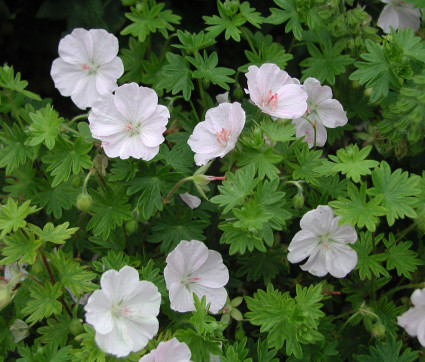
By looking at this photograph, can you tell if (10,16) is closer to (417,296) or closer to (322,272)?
(322,272)

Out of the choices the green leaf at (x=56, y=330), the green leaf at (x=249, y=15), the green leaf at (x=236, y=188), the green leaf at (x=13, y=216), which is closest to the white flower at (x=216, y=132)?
the green leaf at (x=236, y=188)

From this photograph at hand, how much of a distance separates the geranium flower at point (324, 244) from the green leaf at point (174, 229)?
1.09ft

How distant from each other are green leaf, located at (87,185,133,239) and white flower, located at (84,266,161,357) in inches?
12.2

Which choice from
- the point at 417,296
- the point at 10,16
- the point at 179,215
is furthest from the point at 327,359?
the point at 10,16

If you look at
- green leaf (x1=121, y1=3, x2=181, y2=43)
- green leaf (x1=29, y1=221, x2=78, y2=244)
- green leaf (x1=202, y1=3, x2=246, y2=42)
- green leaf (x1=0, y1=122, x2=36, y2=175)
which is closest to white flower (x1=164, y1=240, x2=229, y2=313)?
green leaf (x1=29, y1=221, x2=78, y2=244)

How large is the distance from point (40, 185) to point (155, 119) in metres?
0.53

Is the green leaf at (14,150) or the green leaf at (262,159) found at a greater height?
the green leaf at (262,159)

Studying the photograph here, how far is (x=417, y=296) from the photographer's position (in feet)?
5.68

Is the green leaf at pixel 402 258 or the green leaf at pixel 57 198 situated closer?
the green leaf at pixel 402 258

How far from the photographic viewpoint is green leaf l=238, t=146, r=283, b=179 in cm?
188

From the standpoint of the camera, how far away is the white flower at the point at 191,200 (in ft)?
6.94

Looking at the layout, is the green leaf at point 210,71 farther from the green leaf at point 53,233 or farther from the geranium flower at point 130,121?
the green leaf at point 53,233

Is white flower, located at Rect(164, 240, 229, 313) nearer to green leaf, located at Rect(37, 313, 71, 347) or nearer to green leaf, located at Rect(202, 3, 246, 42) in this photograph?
green leaf, located at Rect(37, 313, 71, 347)

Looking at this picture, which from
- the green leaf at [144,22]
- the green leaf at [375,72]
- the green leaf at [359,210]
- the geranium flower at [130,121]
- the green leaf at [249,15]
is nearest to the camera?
the green leaf at [359,210]
